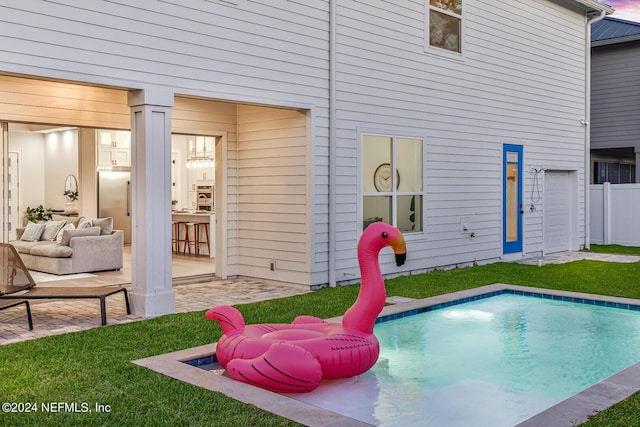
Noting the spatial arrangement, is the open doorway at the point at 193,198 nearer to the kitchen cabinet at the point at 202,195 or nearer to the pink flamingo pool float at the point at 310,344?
the kitchen cabinet at the point at 202,195

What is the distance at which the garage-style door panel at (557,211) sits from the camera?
1321 centimetres

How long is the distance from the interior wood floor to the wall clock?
2.76 m

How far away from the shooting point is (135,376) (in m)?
4.34

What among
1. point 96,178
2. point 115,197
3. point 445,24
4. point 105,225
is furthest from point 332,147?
point 115,197

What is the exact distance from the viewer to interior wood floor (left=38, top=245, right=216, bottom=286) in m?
8.99

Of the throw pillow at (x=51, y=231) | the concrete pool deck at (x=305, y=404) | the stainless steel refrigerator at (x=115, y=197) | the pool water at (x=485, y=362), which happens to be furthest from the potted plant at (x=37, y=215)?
the concrete pool deck at (x=305, y=404)

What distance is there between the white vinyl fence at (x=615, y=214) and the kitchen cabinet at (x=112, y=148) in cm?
1112

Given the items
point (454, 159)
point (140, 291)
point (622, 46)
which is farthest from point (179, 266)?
point (622, 46)

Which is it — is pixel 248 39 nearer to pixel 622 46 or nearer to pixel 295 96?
pixel 295 96

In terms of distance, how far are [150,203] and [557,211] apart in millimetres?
9711

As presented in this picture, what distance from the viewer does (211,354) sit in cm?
497

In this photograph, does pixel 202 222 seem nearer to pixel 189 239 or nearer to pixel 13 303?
pixel 189 239

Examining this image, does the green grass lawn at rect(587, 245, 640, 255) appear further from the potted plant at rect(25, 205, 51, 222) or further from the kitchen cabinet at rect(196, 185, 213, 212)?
the potted plant at rect(25, 205, 51, 222)

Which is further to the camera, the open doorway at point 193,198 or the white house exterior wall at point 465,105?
the open doorway at point 193,198
